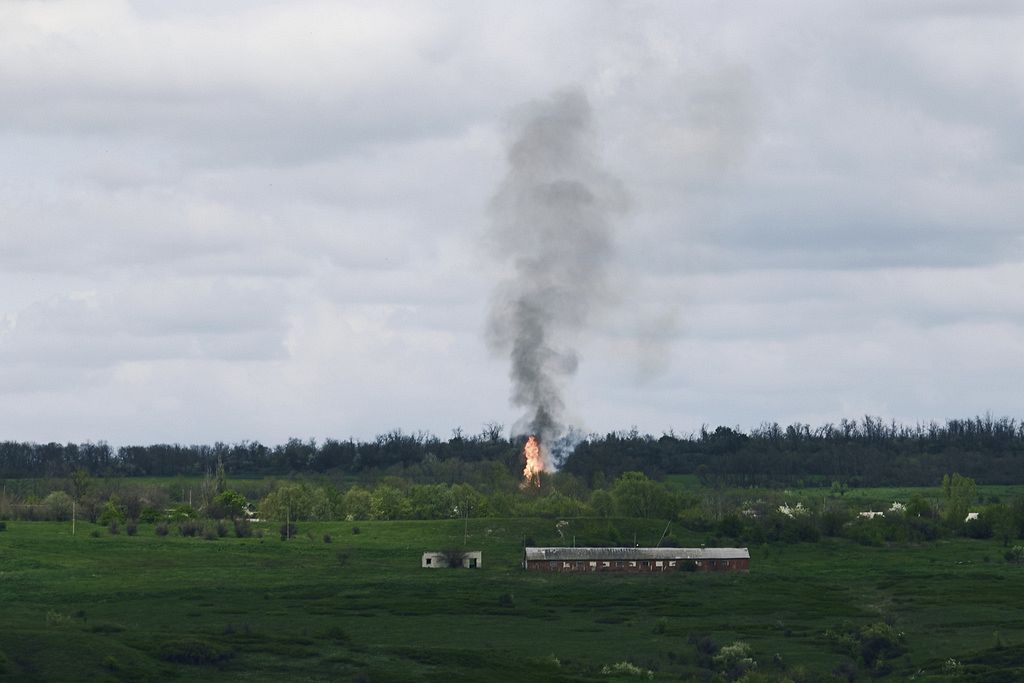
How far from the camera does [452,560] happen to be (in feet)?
558

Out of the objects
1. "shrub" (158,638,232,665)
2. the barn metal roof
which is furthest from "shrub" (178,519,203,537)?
"shrub" (158,638,232,665)

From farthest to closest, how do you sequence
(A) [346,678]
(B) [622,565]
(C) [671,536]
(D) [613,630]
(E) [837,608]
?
1. (C) [671,536]
2. (B) [622,565]
3. (E) [837,608]
4. (D) [613,630]
5. (A) [346,678]

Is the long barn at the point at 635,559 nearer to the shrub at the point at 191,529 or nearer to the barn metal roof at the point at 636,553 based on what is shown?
the barn metal roof at the point at 636,553

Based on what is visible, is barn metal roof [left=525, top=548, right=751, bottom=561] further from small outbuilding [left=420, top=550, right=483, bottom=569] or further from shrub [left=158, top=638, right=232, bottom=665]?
shrub [left=158, top=638, right=232, bottom=665]

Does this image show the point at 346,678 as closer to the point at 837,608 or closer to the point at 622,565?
the point at 837,608

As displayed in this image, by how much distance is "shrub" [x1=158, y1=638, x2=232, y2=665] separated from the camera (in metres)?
112

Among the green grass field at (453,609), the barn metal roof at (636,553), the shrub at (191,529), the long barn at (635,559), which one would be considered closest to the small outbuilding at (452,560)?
the green grass field at (453,609)

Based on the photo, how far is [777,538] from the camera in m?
193

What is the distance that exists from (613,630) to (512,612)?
1102 cm

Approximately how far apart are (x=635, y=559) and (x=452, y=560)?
18153 mm

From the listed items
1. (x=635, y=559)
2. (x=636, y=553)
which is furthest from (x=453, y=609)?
(x=636, y=553)

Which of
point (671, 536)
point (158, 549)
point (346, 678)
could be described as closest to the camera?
point (346, 678)

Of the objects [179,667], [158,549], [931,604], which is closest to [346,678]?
[179,667]

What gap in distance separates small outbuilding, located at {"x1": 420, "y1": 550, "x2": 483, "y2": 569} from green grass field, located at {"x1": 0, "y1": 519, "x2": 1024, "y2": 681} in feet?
5.19
